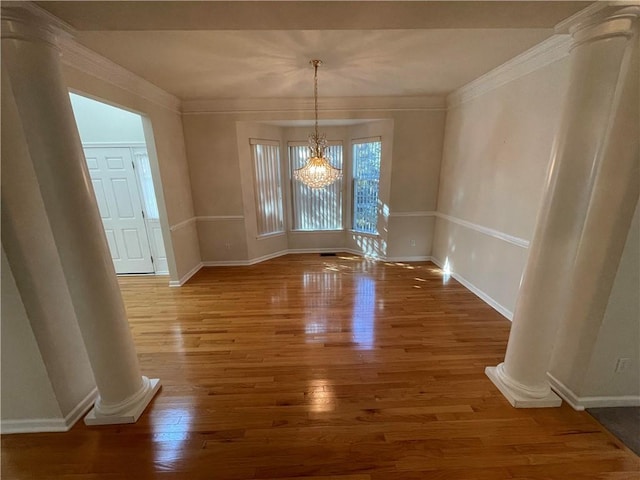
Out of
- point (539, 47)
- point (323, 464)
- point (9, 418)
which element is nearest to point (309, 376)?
point (323, 464)

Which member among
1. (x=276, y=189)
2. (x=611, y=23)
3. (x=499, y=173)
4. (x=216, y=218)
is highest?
(x=611, y=23)

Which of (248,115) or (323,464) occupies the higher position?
(248,115)

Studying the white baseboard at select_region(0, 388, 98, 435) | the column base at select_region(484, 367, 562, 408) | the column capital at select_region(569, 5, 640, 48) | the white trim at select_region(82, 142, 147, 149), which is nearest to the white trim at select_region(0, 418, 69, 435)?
the white baseboard at select_region(0, 388, 98, 435)

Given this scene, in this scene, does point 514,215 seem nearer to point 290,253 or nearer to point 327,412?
point 327,412

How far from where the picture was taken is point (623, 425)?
5.57ft

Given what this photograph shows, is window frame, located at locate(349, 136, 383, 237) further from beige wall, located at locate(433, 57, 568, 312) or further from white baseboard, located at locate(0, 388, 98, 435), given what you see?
white baseboard, located at locate(0, 388, 98, 435)

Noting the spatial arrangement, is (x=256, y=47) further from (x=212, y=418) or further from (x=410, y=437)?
(x=410, y=437)

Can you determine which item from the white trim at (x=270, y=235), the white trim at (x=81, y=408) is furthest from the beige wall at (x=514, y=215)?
the white trim at (x=81, y=408)

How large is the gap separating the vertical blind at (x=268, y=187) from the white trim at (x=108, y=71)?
1.46 meters

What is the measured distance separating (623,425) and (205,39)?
13.0 feet

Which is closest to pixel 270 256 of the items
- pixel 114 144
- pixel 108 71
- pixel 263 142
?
pixel 263 142

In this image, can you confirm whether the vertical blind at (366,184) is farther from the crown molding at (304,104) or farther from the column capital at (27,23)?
the column capital at (27,23)

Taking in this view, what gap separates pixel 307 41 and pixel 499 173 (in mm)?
2413

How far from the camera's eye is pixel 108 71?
262cm
